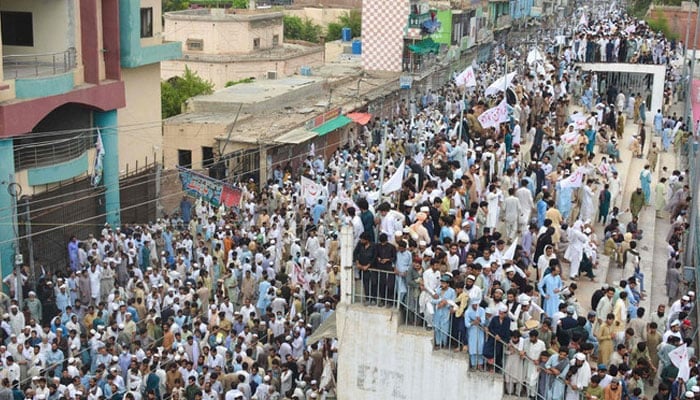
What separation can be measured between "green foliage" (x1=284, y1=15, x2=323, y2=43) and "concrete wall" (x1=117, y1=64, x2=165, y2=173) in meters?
40.3

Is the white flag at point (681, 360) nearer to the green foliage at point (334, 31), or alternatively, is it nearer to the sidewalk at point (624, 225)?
the sidewalk at point (624, 225)

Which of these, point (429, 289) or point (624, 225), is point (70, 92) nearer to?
point (624, 225)

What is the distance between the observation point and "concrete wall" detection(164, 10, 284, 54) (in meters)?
51.7

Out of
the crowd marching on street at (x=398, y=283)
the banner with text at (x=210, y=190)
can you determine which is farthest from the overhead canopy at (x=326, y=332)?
the banner with text at (x=210, y=190)

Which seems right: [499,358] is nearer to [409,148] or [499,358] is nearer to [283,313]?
[283,313]

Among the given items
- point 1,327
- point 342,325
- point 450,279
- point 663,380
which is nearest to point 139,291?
point 1,327

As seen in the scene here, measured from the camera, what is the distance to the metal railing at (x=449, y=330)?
42.3 feet

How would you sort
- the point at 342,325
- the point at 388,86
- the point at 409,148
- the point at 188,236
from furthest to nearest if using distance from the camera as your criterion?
Answer: the point at 388,86 → the point at 409,148 → the point at 188,236 → the point at 342,325

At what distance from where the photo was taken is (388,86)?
3831 cm

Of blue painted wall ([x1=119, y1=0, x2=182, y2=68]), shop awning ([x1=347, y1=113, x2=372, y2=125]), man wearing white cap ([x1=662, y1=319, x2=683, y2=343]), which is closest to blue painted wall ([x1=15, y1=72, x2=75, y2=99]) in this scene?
blue painted wall ([x1=119, y1=0, x2=182, y2=68])

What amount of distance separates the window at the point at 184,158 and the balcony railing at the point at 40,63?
6222mm

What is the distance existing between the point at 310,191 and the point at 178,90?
24.5m

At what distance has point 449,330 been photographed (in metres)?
13.3

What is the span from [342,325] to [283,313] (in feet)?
9.22
